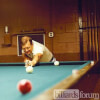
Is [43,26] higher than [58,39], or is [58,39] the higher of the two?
[43,26]

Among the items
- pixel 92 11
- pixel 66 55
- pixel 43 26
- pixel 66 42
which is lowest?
pixel 66 55

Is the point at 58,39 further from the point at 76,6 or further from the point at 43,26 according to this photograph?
the point at 76,6

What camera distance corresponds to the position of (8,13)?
580cm

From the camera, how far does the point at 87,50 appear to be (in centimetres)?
523

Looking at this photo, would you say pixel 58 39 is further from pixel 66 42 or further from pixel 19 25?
pixel 19 25

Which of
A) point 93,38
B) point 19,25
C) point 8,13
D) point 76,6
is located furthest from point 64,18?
point 8,13

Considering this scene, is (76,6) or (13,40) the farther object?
(13,40)

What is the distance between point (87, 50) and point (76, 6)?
3.92ft

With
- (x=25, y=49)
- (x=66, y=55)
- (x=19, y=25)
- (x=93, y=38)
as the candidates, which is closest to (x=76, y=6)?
(x=93, y=38)

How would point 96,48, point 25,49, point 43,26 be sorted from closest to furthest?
point 25,49 → point 96,48 → point 43,26

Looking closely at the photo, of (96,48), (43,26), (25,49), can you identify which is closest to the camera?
(25,49)

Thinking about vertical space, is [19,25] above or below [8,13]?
below

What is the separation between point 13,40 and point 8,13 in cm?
81

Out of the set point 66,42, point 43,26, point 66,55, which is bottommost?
point 66,55
